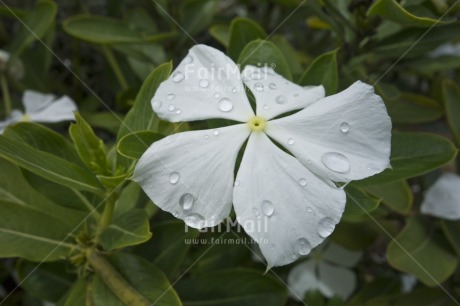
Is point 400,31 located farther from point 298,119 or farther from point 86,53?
point 86,53

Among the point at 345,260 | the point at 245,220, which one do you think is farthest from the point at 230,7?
the point at 245,220

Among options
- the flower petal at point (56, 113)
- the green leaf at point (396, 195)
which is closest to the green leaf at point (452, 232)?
the green leaf at point (396, 195)

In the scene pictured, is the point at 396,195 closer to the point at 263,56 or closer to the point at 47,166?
the point at 263,56

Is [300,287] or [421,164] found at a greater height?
[421,164]

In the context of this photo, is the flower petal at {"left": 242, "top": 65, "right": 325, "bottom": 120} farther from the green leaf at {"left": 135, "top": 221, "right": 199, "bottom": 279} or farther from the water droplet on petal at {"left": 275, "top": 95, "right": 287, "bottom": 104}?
the green leaf at {"left": 135, "top": 221, "right": 199, "bottom": 279}

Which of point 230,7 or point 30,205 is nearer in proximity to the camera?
point 30,205

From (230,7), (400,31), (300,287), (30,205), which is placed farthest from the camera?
(230,7)

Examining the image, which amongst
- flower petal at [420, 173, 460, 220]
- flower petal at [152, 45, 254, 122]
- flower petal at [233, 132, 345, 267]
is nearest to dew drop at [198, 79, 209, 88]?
flower petal at [152, 45, 254, 122]
